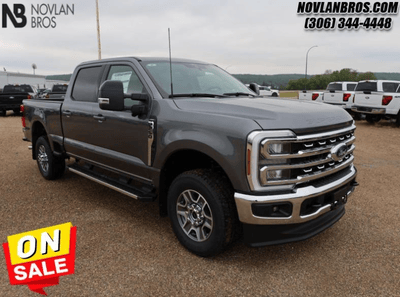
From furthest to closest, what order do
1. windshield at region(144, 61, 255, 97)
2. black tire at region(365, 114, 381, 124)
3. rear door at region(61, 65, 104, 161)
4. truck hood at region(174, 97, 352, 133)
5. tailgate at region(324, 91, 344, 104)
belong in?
tailgate at region(324, 91, 344, 104), black tire at region(365, 114, 381, 124), rear door at region(61, 65, 104, 161), windshield at region(144, 61, 255, 97), truck hood at region(174, 97, 352, 133)

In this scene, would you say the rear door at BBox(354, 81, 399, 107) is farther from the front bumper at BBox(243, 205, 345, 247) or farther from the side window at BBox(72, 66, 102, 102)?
the front bumper at BBox(243, 205, 345, 247)

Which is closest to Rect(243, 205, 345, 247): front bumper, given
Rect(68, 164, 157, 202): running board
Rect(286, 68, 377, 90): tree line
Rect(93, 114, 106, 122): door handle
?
Rect(68, 164, 157, 202): running board

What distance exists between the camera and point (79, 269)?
3.10m

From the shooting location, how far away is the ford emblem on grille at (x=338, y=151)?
10.1ft

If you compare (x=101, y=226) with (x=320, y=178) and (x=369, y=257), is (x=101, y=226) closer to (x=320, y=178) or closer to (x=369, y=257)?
(x=320, y=178)

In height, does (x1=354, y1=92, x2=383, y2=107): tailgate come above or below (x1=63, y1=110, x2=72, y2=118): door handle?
below

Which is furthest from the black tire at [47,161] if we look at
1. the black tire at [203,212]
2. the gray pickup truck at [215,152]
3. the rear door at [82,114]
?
the black tire at [203,212]

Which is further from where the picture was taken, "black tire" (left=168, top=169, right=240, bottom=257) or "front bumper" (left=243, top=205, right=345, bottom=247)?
"black tire" (left=168, top=169, right=240, bottom=257)

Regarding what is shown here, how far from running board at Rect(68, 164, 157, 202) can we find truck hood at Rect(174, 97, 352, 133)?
3.44 ft

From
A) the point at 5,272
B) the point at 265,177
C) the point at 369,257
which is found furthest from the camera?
the point at 369,257

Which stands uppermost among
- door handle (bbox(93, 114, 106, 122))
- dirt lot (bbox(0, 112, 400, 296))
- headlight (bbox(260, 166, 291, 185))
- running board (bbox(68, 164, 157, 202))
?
door handle (bbox(93, 114, 106, 122))

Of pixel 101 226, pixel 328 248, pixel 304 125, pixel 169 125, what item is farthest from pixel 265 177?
pixel 101 226

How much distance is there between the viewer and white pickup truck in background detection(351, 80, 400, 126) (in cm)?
1333

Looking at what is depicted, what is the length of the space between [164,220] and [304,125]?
2.18 m
